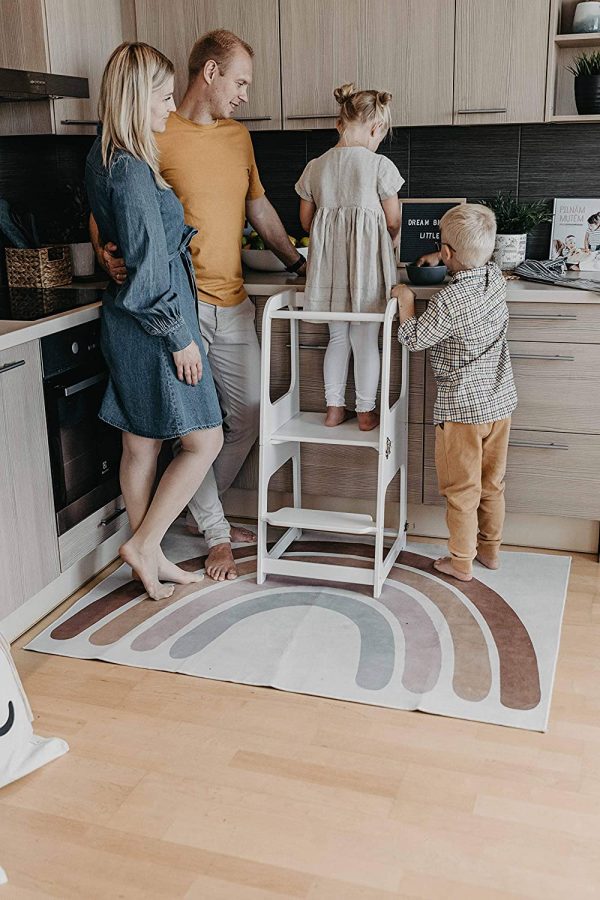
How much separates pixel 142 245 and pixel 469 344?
0.97 metres

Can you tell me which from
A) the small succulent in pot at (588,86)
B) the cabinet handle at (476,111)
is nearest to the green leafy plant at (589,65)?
the small succulent in pot at (588,86)

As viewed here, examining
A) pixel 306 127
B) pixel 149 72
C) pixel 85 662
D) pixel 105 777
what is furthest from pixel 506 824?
pixel 306 127

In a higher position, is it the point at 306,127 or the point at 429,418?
the point at 306,127

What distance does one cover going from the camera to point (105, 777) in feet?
6.74

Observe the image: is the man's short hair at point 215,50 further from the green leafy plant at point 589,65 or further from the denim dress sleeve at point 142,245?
the green leafy plant at point 589,65

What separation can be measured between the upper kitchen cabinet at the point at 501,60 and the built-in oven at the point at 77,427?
56.0 inches

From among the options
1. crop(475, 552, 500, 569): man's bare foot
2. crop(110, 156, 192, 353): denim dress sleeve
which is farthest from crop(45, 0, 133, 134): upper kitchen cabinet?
crop(475, 552, 500, 569): man's bare foot

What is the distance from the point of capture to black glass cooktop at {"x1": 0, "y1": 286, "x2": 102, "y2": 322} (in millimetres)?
2682

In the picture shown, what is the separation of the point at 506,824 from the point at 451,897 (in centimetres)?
24

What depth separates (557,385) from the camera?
2914mm

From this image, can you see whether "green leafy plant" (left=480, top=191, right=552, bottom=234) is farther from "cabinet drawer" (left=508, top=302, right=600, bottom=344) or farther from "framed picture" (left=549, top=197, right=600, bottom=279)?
"cabinet drawer" (left=508, top=302, right=600, bottom=344)

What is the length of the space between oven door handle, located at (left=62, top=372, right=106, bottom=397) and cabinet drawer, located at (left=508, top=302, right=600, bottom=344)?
127 cm

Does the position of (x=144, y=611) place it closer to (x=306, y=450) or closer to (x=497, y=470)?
(x=306, y=450)

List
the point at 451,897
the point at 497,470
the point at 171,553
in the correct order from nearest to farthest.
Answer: the point at 451,897
the point at 497,470
the point at 171,553
